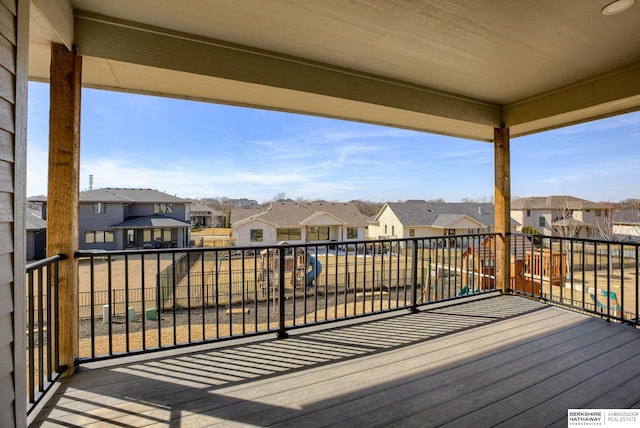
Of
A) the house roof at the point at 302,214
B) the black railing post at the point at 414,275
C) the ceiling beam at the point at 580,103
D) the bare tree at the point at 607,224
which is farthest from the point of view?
the house roof at the point at 302,214

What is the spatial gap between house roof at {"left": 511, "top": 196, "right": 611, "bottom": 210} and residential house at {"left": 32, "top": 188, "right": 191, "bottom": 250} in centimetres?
2249

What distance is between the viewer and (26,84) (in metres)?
1.28

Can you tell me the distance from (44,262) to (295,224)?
53.8ft

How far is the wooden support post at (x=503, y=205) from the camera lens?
3.99 meters

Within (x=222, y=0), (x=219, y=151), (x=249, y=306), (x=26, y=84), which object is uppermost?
(x=219, y=151)

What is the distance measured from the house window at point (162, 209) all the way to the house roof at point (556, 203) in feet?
74.4

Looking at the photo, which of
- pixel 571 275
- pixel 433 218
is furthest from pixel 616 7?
pixel 433 218

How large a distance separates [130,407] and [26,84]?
1.72m

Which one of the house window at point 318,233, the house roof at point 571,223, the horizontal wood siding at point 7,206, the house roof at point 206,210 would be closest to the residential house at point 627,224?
the house roof at point 571,223

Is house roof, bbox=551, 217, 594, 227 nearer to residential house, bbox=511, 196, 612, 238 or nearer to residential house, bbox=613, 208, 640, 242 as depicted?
residential house, bbox=511, 196, 612, 238

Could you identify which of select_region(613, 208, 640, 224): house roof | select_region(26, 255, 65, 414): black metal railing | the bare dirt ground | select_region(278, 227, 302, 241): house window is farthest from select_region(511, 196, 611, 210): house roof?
select_region(26, 255, 65, 414): black metal railing

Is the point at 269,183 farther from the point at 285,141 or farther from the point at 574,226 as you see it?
the point at 574,226

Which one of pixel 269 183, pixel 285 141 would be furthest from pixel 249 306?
pixel 269 183

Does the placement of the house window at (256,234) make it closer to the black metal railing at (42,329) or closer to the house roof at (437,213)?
the house roof at (437,213)
